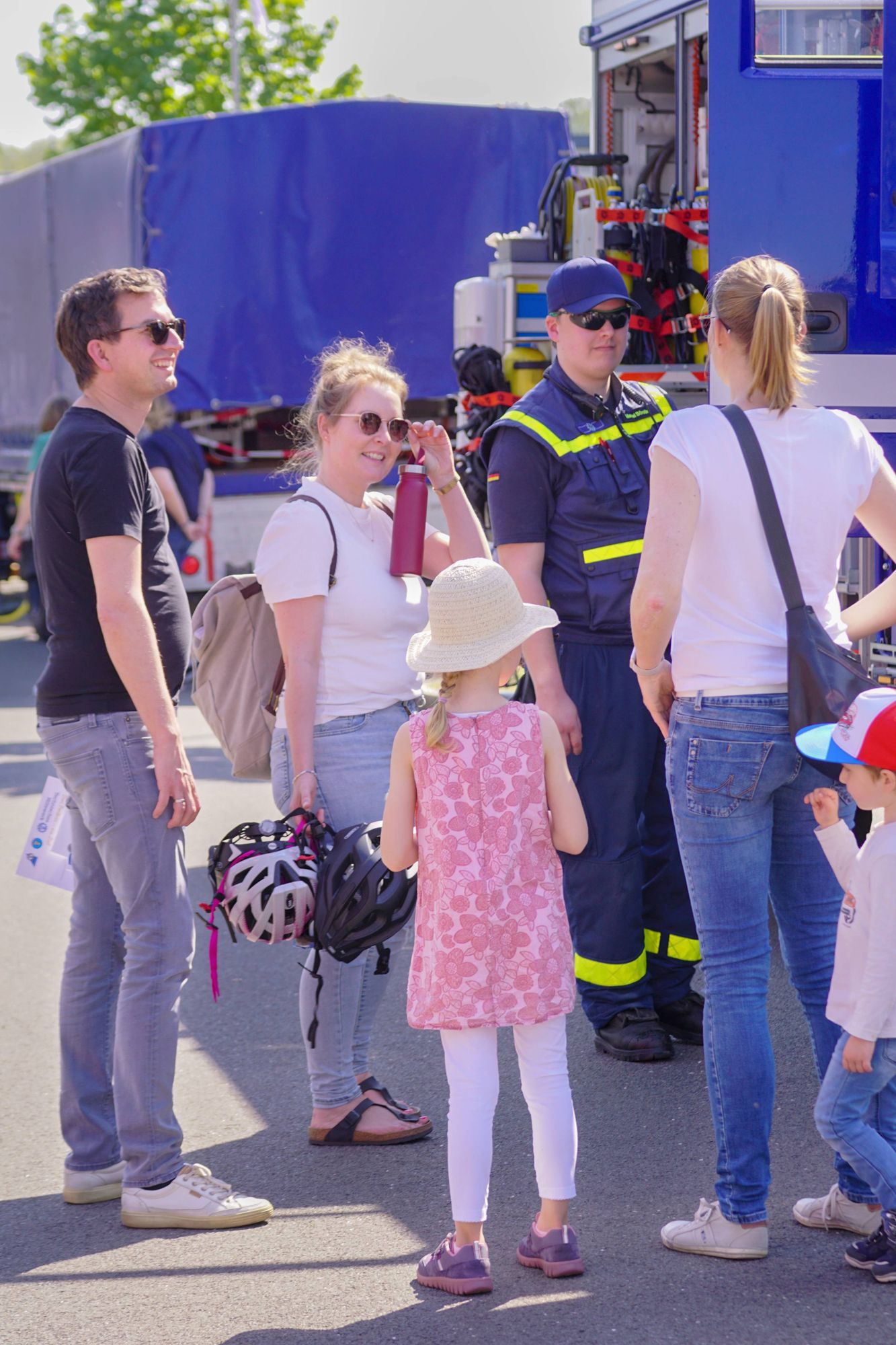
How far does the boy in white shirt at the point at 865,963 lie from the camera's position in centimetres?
315

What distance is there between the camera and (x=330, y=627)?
4.20 meters

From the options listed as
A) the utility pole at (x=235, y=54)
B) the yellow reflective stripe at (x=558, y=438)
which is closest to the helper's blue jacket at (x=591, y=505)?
the yellow reflective stripe at (x=558, y=438)

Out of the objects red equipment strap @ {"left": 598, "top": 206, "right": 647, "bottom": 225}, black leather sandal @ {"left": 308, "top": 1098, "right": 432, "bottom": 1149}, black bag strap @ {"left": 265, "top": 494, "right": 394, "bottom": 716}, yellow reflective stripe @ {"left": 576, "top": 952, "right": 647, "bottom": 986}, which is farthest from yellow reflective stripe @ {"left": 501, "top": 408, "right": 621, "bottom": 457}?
red equipment strap @ {"left": 598, "top": 206, "right": 647, "bottom": 225}

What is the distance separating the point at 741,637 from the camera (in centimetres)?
336

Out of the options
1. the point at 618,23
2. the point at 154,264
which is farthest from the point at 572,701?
the point at 154,264

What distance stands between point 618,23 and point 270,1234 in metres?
5.55

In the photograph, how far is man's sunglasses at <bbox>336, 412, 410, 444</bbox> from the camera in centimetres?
421

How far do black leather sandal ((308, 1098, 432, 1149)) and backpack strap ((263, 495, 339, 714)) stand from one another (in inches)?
41.5

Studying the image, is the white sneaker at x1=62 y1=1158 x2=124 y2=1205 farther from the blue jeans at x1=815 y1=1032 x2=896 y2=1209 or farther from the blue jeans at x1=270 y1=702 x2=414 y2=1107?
the blue jeans at x1=815 y1=1032 x2=896 y2=1209

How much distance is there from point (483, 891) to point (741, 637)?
0.72 metres

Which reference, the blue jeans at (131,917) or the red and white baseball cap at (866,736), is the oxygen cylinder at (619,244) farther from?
the red and white baseball cap at (866,736)

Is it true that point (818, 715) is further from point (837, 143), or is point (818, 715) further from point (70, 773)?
point (837, 143)

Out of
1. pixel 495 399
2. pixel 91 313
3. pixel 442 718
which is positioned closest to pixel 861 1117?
pixel 442 718

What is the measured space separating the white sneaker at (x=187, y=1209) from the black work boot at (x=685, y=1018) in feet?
5.07
